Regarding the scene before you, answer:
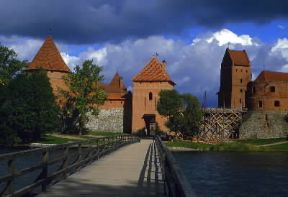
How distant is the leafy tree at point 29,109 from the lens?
62250 millimetres

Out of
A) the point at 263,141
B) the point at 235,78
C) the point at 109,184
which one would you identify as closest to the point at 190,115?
the point at 263,141

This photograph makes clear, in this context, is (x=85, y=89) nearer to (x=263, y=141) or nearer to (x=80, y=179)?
(x=263, y=141)

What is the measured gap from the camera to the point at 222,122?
298ft

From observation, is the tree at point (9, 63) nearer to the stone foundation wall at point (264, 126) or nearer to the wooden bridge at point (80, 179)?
the stone foundation wall at point (264, 126)

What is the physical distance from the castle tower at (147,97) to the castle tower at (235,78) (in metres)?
18.3

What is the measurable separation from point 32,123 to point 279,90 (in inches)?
1787

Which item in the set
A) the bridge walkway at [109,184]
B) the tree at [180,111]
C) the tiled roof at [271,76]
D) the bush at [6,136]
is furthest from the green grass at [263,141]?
the bridge walkway at [109,184]

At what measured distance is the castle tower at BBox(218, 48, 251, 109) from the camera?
101562 mm

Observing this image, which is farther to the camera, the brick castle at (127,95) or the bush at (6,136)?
the brick castle at (127,95)

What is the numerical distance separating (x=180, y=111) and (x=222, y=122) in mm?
15709

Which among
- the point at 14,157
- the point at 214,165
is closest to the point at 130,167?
the point at 14,157

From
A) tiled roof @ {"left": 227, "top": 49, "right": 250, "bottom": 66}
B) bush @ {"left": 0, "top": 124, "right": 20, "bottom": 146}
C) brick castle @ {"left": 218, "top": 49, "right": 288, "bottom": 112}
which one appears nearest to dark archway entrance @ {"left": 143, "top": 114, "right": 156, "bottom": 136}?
brick castle @ {"left": 218, "top": 49, "right": 288, "bottom": 112}

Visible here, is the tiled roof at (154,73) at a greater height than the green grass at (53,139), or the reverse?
the tiled roof at (154,73)

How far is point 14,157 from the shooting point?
9289mm
